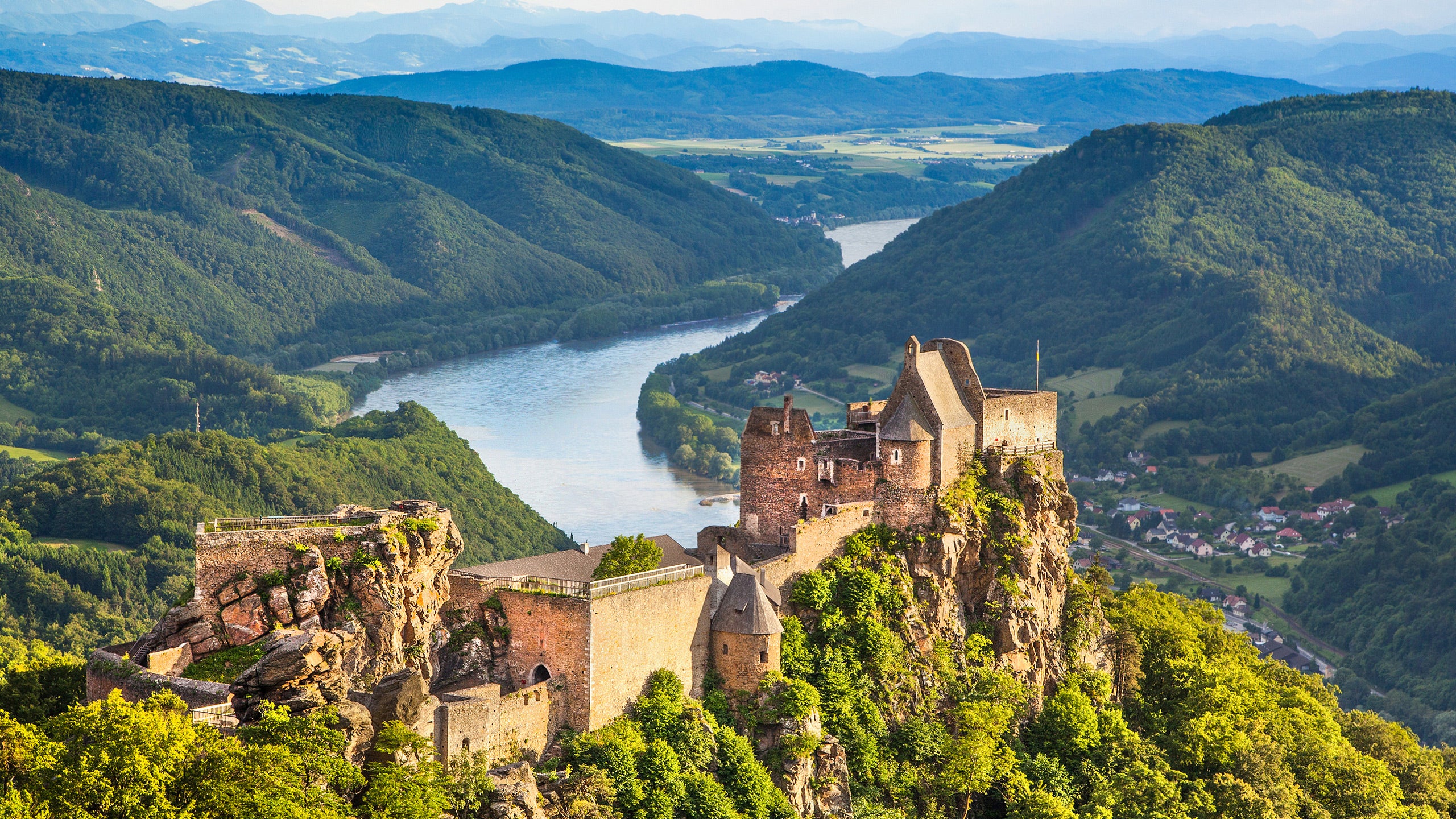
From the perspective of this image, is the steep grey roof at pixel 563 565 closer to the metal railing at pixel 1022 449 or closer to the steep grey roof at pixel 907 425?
the steep grey roof at pixel 907 425

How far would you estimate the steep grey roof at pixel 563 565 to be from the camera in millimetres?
59094

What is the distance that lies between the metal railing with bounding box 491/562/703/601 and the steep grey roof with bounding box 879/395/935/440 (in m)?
12.2

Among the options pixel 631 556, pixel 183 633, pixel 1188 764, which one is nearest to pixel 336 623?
pixel 183 633

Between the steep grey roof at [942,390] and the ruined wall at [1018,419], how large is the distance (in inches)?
53.7

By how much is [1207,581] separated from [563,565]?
416 ft

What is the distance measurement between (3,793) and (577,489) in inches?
5445

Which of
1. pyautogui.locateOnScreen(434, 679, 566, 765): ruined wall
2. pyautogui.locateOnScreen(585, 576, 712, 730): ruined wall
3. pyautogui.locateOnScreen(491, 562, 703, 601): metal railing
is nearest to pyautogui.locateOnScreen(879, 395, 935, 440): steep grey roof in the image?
pyautogui.locateOnScreen(585, 576, 712, 730): ruined wall

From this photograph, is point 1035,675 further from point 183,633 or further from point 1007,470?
point 183,633

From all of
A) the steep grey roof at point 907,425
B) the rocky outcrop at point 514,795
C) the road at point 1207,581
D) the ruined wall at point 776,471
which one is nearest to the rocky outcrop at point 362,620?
the rocky outcrop at point 514,795

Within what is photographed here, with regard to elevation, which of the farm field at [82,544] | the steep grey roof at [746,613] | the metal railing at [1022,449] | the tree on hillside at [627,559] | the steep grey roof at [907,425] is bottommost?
the farm field at [82,544]

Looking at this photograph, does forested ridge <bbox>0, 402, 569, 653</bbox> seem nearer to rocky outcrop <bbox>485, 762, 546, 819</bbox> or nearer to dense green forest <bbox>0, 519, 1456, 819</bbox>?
dense green forest <bbox>0, 519, 1456, 819</bbox>

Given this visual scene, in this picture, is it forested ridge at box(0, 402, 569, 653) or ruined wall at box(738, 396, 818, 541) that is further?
forested ridge at box(0, 402, 569, 653)

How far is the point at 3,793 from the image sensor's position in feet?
142

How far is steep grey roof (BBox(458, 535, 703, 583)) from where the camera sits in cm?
5909
